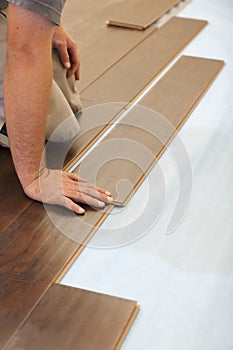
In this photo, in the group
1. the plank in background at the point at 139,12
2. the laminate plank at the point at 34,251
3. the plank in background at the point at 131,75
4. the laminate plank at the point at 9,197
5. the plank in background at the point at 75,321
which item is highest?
the plank in background at the point at 75,321

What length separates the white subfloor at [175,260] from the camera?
1.99m

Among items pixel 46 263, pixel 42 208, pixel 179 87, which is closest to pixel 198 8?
pixel 179 87

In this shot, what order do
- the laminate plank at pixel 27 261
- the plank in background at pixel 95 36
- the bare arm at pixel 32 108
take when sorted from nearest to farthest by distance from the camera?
1. the laminate plank at pixel 27 261
2. the bare arm at pixel 32 108
3. the plank in background at pixel 95 36

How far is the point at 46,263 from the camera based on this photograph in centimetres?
223

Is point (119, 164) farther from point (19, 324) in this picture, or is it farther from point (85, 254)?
point (19, 324)

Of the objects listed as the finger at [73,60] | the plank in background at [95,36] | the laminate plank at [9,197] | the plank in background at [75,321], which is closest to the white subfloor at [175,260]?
the plank in background at [75,321]

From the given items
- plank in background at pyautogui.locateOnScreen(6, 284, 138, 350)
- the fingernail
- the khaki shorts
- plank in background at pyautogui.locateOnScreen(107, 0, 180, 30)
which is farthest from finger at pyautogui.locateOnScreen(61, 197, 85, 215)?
plank in background at pyautogui.locateOnScreen(107, 0, 180, 30)

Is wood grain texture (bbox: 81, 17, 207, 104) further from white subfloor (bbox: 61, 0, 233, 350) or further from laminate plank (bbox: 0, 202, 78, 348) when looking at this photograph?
laminate plank (bbox: 0, 202, 78, 348)

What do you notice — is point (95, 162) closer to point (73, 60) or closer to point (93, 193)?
point (93, 193)

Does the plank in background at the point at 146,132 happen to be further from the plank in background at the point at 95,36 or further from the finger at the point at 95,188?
the plank in background at the point at 95,36

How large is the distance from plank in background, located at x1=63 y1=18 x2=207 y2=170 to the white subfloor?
16.2 inches

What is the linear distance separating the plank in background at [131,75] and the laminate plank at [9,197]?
29 centimetres

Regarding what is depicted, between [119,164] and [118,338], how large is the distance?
105cm

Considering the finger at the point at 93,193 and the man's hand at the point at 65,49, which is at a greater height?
the man's hand at the point at 65,49
